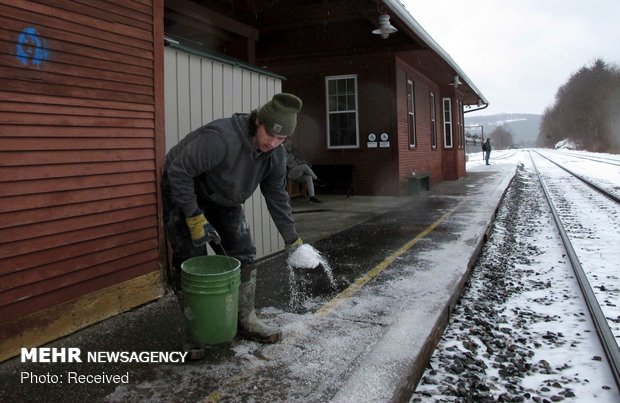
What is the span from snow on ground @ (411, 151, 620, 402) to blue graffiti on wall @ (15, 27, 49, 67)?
126 inches

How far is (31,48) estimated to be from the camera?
3.11 metres

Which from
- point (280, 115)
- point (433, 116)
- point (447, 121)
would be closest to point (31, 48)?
point (280, 115)

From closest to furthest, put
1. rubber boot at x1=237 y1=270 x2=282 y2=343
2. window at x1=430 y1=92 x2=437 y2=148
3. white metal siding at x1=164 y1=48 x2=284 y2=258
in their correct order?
rubber boot at x1=237 y1=270 x2=282 y2=343 < white metal siding at x1=164 y1=48 x2=284 y2=258 < window at x1=430 y1=92 x2=437 y2=148

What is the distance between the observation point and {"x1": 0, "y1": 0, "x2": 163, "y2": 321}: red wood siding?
9.94 feet

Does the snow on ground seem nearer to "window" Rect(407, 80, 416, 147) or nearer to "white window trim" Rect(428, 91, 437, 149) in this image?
"window" Rect(407, 80, 416, 147)

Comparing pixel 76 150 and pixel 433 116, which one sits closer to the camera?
pixel 76 150

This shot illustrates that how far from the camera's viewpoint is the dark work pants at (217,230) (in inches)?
130

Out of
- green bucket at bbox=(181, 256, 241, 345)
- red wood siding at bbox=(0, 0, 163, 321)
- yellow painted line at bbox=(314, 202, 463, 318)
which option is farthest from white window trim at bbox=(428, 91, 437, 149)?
green bucket at bbox=(181, 256, 241, 345)

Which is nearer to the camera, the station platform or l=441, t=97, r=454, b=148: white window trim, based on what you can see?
the station platform

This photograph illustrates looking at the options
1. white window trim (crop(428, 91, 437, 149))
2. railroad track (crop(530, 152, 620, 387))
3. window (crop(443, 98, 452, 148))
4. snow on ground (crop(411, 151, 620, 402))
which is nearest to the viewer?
snow on ground (crop(411, 151, 620, 402))

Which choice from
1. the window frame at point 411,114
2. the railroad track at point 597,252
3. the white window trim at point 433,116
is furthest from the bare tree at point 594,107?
the railroad track at point 597,252

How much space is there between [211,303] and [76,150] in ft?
4.85

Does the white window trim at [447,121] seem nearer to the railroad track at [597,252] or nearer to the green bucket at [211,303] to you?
the railroad track at [597,252]

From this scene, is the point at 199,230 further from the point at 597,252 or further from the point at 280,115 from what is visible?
the point at 597,252
